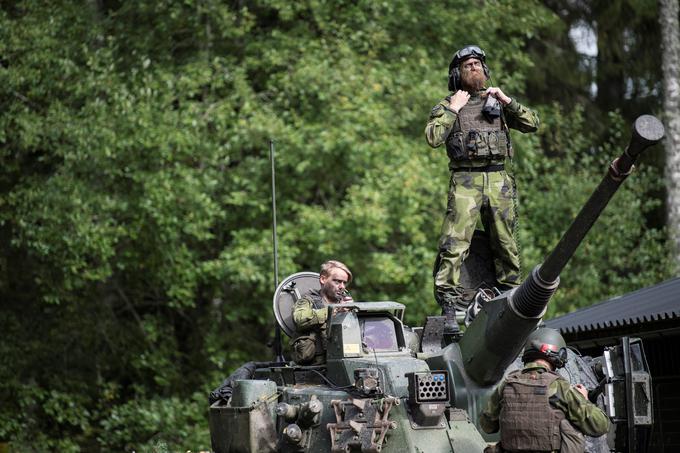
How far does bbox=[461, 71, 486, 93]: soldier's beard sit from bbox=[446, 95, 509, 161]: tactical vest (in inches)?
5.0

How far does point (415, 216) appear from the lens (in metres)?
21.8

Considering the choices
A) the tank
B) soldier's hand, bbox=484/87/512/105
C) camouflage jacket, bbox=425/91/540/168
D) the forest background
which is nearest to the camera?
the tank

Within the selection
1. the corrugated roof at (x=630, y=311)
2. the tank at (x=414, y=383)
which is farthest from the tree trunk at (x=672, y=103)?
the tank at (x=414, y=383)

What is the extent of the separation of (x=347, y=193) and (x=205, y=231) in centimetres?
250

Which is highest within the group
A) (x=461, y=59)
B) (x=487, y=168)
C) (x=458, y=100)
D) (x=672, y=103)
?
(x=672, y=103)

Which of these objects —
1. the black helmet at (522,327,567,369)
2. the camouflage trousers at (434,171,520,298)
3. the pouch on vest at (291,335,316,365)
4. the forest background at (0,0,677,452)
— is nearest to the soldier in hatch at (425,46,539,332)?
the camouflage trousers at (434,171,520,298)

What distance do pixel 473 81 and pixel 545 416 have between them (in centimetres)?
398

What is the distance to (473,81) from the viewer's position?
12414 mm

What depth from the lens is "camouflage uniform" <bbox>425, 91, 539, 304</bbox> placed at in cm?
1219

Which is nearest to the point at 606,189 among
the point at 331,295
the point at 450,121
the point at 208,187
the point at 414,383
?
the point at 414,383

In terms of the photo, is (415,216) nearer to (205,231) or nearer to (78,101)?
(205,231)

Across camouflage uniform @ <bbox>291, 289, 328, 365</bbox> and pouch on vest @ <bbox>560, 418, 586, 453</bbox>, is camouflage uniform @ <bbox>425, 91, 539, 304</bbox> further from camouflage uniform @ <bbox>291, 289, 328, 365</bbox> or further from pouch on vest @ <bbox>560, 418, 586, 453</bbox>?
pouch on vest @ <bbox>560, 418, 586, 453</bbox>

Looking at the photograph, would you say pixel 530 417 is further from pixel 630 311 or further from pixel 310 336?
pixel 630 311

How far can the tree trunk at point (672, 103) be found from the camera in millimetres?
24641
